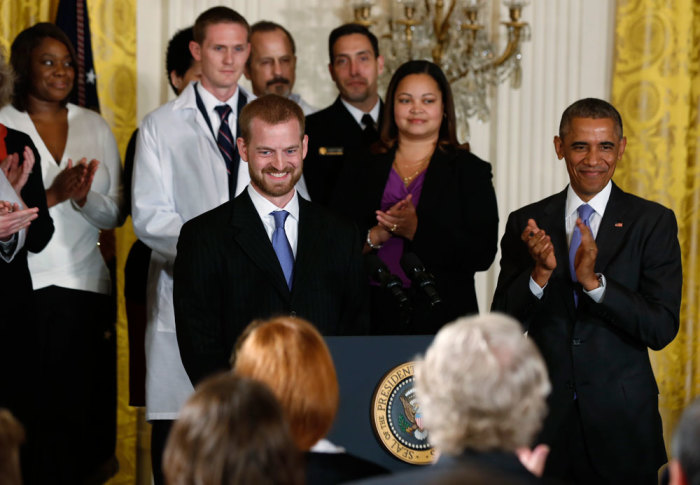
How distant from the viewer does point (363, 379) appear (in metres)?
2.90

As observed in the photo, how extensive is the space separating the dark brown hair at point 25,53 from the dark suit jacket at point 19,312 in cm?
45

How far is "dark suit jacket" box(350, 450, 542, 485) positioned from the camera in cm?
142

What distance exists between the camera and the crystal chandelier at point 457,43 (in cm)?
525

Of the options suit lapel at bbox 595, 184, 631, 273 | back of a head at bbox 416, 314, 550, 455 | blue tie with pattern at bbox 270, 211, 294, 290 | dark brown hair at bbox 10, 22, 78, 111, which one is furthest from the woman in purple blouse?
back of a head at bbox 416, 314, 550, 455

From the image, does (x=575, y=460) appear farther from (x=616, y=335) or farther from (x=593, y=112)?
(x=593, y=112)

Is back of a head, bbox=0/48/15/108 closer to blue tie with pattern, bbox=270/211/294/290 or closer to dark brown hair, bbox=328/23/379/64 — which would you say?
blue tie with pattern, bbox=270/211/294/290

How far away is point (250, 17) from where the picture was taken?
5.96 metres

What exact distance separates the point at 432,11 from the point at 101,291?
2.22 meters

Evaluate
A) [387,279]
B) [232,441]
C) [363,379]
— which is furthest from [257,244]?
[232,441]

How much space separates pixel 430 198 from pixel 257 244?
862mm

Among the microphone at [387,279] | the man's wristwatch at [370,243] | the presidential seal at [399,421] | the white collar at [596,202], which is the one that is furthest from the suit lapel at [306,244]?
the white collar at [596,202]

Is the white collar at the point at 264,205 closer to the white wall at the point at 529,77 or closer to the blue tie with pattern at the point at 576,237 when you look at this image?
the blue tie with pattern at the point at 576,237

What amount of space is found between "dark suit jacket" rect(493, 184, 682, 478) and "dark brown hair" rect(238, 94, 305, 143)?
0.92 m

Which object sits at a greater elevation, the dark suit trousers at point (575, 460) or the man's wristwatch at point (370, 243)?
the man's wristwatch at point (370, 243)
